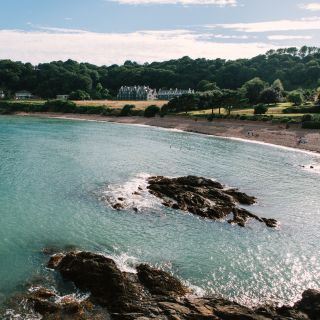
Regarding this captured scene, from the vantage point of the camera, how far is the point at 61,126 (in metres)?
134

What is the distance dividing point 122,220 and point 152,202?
7380 mm

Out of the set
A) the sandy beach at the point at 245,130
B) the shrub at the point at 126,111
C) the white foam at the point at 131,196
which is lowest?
the white foam at the point at 131,196

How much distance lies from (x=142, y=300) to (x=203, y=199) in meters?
24.0

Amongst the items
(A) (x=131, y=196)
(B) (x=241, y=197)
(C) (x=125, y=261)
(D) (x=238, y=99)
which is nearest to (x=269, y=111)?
(D) (x=238, y=99)

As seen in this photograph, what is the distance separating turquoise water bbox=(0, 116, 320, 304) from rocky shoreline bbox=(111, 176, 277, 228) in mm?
1479

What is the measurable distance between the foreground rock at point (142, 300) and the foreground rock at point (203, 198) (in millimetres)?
16892

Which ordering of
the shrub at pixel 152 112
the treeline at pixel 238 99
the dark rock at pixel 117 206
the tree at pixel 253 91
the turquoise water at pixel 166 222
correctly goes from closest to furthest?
the turquoise water at pixel 166 222 → the dark rock at pixel 117 206 → the treeline at pixel 238 99 → the shrub at pixel 152 112 → the tree at pixel 253 91

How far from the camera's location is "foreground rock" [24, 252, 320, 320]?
25.0 m

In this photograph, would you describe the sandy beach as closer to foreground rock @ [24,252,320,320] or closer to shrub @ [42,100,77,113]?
shrub @ [42,100,77,113]

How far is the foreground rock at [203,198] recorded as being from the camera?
45.9 m

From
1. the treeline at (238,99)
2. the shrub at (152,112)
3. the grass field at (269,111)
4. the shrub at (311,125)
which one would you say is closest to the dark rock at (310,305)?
the shrub at (311,125)

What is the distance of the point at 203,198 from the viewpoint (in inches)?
1969

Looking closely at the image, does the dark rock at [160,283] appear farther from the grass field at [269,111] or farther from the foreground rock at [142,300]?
the grass field at [269,111]

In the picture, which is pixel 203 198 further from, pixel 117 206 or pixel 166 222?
pixel 117 206
